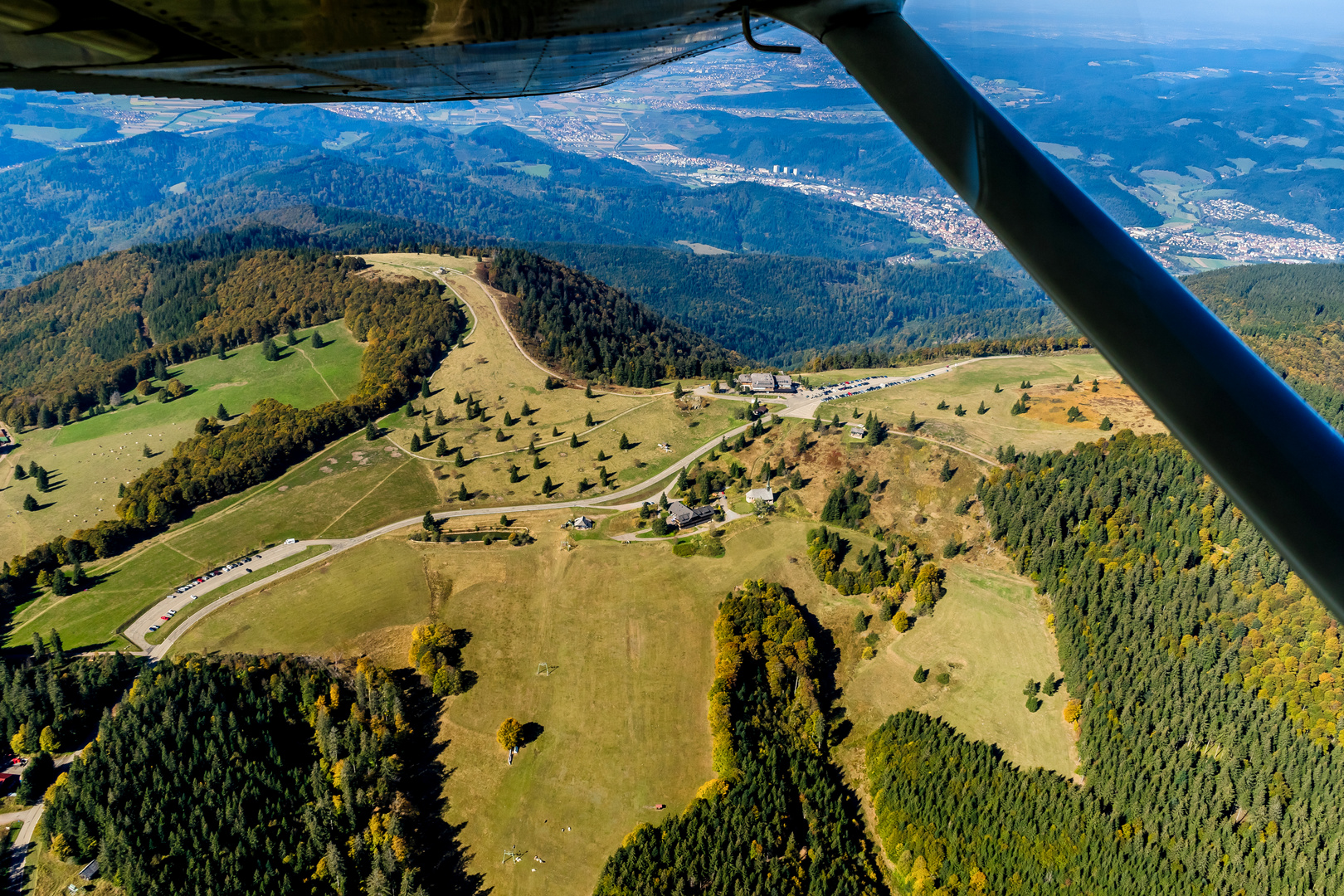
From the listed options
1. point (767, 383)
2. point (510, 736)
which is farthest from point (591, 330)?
point (510, 736)

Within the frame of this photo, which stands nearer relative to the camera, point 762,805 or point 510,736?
point 762,805

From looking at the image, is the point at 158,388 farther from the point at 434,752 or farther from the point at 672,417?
the point at 434,752

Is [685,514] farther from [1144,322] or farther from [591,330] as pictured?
[1144,322]

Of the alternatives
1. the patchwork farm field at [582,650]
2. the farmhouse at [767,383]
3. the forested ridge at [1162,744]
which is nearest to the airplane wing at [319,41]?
the patchwork farm field at [582,650]

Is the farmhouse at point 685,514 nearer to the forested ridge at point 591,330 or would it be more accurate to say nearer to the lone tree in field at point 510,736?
the lone tree in field at point 510,736

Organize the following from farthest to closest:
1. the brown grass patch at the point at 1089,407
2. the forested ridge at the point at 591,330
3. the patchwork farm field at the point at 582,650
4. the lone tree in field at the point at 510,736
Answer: the forested ridge at the point at 591,330 < the brown grass patch at the point at 1089,407 < the lone tree in field at the point at 510,736 < the patchwork farm field at the point at 582,650
